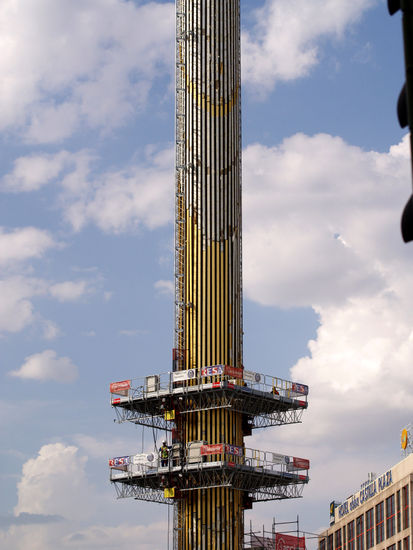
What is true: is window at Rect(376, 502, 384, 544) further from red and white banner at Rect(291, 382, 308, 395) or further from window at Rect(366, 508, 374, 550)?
red and white banner at Rect(291, 382, 308, 395)

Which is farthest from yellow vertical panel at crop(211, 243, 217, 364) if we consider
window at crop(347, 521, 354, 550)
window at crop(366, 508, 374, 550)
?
window at crop(347, 521, 354, 550)

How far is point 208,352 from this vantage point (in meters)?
A: 125

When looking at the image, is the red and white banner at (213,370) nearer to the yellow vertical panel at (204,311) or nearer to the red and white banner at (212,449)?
the yellow vertical panel at (204,311)

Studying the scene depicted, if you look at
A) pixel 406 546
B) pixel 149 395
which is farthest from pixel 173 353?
pixel 406 546

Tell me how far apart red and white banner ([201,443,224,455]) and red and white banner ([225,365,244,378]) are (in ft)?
27.7

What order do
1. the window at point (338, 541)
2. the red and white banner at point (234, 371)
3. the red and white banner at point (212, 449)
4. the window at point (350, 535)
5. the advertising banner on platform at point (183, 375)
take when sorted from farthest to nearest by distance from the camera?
the window at point (338, 541)
the window at point (350, 535)
the advertising banner on platform at point (183, 375)
the red and white banner at point (234, 371)
the red and white banner at point (212, 449)

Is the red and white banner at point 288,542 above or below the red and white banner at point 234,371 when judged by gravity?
below

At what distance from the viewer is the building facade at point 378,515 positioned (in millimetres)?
138125

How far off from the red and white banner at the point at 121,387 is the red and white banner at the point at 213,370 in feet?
32.5

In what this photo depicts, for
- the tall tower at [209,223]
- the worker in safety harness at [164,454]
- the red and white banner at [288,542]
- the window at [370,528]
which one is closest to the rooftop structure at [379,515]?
the window at [370,528]

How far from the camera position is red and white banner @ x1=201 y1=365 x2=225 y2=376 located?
389ft

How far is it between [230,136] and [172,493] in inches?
1878

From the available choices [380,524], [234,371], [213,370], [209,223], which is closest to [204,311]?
[213,370]

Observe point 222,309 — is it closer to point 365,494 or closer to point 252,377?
point 252,377
